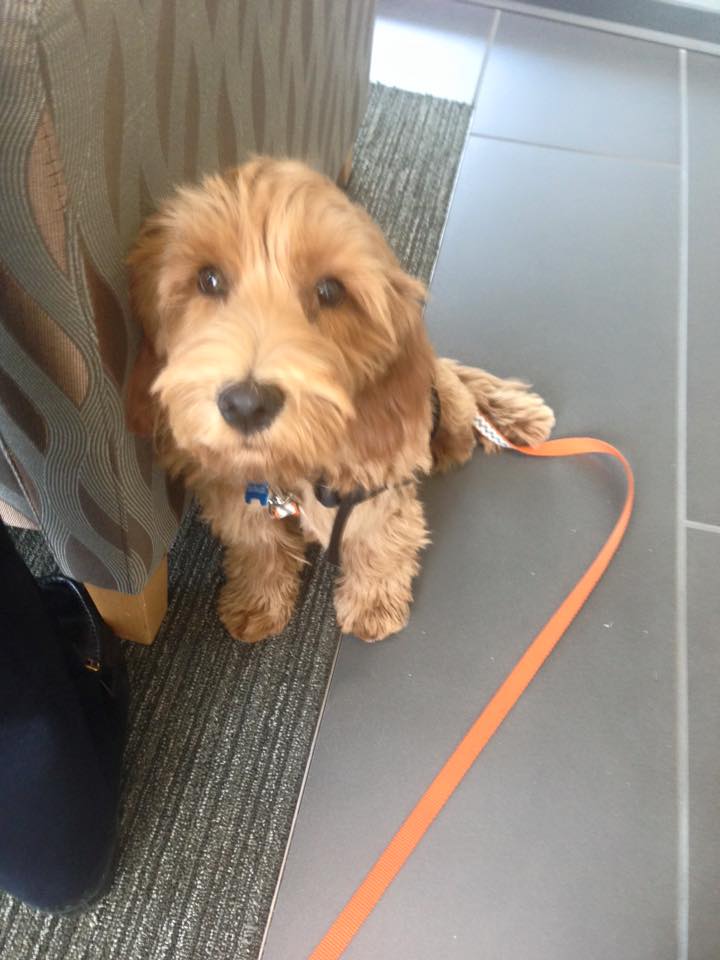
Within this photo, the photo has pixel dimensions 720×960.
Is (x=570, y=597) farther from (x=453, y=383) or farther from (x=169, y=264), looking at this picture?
(x=169, y=264)

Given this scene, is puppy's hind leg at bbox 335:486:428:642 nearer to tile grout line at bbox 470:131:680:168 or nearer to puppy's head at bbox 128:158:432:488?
puppy's head at bbox 128:158:432:488

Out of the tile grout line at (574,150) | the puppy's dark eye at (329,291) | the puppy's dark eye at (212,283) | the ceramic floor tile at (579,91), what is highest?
the ceramic floor tile at (579,91)

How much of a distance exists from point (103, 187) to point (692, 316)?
64.2 inches

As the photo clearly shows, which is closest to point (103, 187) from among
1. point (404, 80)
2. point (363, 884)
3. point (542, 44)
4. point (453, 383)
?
point (453, 383)

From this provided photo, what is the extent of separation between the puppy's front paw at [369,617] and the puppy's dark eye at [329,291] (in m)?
0.63

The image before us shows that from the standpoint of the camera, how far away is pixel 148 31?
0.81 meters

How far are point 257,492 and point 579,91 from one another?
2.15 m

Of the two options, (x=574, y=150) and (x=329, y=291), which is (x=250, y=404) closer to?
(x=329, y=291)

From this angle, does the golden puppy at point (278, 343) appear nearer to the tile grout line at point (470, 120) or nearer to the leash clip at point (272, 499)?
the leash clip at point (272, 499)

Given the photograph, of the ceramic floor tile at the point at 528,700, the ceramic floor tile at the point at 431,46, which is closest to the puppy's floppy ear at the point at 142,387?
the ceramic floor tile at the point at 528,700

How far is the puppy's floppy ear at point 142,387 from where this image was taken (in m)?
0.94

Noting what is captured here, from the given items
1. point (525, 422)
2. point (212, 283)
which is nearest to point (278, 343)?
point (212, 283)

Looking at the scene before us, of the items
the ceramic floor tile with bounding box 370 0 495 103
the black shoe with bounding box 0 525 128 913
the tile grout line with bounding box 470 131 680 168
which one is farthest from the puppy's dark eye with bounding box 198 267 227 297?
the ceramic floor tile with bounding box 370 0 495 103

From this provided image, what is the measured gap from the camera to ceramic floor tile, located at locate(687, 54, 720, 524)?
1693mm
